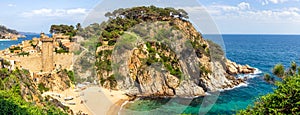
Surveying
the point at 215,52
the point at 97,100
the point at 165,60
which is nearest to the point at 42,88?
the point at 97,100

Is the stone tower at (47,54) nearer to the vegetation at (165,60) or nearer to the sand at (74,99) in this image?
the sand at (74,99)

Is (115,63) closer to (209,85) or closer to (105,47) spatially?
(105,47)

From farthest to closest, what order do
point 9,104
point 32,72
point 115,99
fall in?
1. point 115,99
2. point 32,72
3. point 9,104

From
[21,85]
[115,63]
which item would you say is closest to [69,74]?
[115,63]

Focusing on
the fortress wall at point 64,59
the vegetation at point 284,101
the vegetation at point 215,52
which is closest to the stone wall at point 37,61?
the fortress wall at point 64,59

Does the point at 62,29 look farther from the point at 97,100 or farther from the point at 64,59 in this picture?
the point at 97,100

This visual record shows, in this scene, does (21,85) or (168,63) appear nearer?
(21,85)

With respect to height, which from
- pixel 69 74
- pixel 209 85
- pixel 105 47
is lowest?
pixel 209 85
